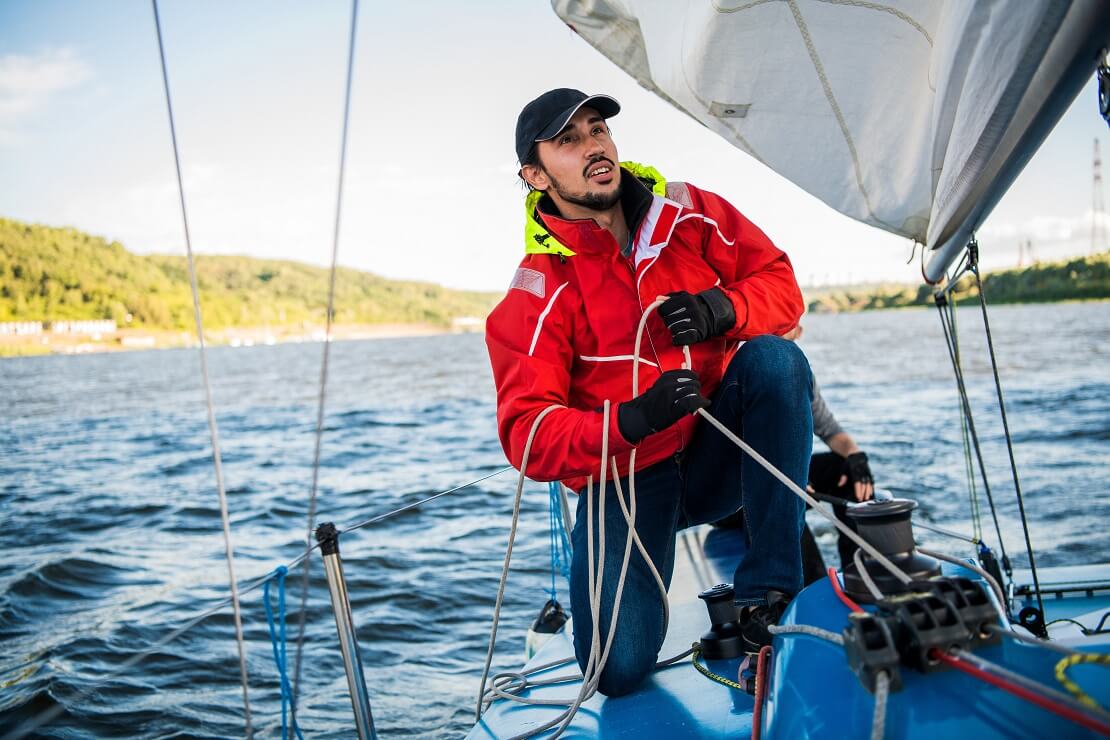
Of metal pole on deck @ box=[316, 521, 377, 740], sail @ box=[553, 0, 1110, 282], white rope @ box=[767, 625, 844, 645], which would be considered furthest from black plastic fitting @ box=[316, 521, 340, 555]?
sail @ box=[553, 0, 1110, 282]

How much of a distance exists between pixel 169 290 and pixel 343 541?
87.2m

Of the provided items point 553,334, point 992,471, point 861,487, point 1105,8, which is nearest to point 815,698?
point 1105,8

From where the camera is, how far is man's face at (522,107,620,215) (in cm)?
217

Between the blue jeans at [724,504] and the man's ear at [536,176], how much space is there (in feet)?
2.15

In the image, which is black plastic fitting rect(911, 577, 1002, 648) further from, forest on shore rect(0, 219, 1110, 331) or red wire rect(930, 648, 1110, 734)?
forest on shore rect(0, 219, 1110, 331)

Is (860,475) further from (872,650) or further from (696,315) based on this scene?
(872,650)

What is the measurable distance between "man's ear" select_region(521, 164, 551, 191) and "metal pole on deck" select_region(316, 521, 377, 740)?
97 cm

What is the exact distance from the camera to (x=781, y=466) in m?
1.96

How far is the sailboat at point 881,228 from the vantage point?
0.99m

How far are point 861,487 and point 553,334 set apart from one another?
5.34 feet

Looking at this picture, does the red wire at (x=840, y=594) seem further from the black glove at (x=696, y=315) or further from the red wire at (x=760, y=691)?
the black glove at (x=696, y=315)

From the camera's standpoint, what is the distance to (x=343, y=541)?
24.3 feet

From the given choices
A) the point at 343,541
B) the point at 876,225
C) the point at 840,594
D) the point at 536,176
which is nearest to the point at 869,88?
the point at 876,225

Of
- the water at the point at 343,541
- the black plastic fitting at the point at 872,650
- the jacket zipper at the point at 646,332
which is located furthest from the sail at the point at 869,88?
the water at the point at 343,541
